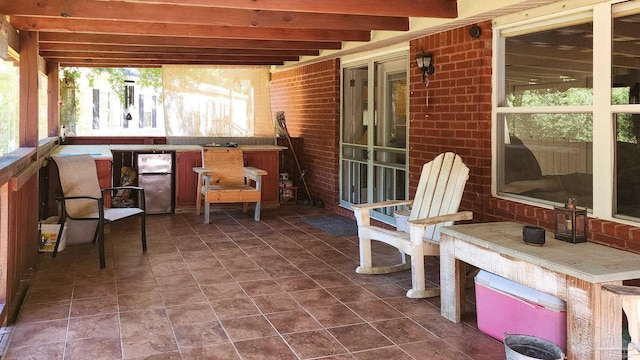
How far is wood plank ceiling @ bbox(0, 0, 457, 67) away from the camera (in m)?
4.26

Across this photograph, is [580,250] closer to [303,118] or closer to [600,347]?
[600,347]

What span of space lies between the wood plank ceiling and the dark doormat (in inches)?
88.0

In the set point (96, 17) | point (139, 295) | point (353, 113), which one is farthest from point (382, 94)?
point (139, 295)

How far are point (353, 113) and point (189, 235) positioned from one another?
9.04 ft

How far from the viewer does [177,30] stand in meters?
5.50

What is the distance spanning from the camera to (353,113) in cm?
734

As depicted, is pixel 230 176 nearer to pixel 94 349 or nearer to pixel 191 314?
pixel 191 314

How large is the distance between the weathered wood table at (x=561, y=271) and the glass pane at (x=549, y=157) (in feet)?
2.17

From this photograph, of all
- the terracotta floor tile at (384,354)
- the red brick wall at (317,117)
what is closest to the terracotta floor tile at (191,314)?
the terracotta floor tile at (384,354)

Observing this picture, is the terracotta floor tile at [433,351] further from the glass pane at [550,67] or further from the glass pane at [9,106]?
the glass pane at [9,106]

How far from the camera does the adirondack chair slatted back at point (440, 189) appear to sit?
4.31m

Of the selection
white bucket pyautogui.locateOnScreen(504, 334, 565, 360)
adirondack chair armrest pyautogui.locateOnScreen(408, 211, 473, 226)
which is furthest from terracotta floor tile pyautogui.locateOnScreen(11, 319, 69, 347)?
white bucket pyautogui.locateOnScreen(504, 334, 565, 360)

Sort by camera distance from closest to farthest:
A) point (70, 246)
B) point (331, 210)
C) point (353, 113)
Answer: point (70, 246) < point (353, 113) < point (331, 210)

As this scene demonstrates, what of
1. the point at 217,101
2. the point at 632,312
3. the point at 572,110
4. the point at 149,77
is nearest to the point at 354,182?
the point at 217,101
